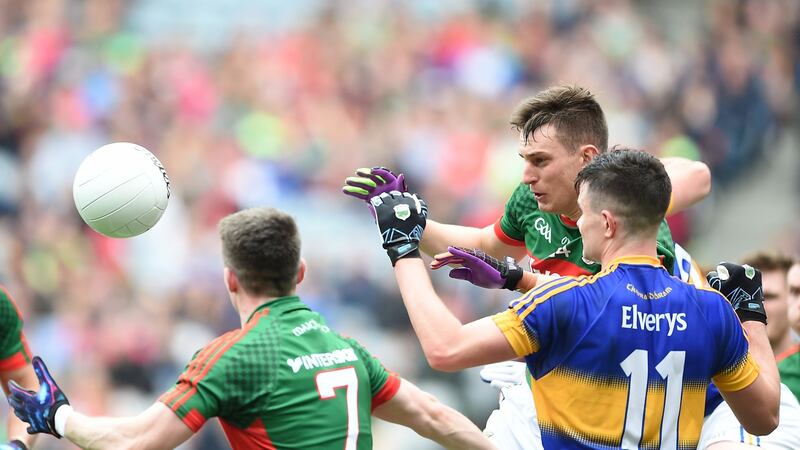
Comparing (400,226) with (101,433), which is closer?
(101,433)

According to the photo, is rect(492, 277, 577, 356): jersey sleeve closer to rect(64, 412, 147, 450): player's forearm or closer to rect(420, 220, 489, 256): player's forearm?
rect(64, 412, 147, 450): player's forearm

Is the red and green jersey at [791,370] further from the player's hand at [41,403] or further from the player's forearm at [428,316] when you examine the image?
the player's hand at [41,403]

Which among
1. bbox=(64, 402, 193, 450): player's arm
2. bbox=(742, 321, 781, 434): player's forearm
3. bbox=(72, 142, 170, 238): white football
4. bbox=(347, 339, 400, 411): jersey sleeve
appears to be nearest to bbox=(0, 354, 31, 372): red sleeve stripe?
bbox=(72, 142, 170, 238): white football

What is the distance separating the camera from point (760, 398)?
16.1ft

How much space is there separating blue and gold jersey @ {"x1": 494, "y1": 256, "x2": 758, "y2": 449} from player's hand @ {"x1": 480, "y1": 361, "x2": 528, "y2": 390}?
4.86 ft

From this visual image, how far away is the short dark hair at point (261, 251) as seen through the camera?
4883mm

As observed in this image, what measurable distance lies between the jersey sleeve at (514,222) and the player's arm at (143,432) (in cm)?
232

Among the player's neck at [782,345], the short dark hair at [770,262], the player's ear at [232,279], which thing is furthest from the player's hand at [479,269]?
the player's neck at [782,345]

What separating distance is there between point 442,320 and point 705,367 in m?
1.12

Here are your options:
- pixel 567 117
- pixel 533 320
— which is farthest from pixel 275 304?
pixel 567 117

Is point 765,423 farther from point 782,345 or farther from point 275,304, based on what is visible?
point 782,345

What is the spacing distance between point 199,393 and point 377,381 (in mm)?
826

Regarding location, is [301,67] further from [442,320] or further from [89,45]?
[442,320]

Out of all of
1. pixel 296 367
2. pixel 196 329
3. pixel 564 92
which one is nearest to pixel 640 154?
pixel 564 92
